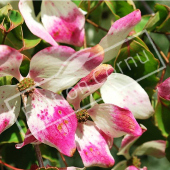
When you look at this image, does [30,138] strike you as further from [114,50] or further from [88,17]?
[88,17]

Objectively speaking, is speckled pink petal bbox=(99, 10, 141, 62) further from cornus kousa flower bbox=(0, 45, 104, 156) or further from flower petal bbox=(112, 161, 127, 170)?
flower petal bbox=(112, 161, 127, 170)

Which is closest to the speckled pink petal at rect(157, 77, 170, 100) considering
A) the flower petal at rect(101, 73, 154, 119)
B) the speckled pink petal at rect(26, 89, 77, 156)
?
the flower petal at rect(101, 73, 154, 119)

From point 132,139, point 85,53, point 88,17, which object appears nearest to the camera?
point 85,53

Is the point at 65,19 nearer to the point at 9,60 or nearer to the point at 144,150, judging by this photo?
the point at 9,60

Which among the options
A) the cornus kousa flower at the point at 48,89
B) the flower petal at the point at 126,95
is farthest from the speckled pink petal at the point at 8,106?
the flower petal at the point at 126,95

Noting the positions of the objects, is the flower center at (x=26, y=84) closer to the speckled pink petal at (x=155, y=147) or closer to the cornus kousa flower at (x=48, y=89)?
the cornus kousa flower at (x=48, y=89)

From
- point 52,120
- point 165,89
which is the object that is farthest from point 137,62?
point 52,120

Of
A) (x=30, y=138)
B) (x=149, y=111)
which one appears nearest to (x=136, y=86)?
(x=149, y=111)

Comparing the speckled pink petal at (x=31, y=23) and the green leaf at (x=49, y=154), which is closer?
the speckled pink petal at (x=31, y=23)
